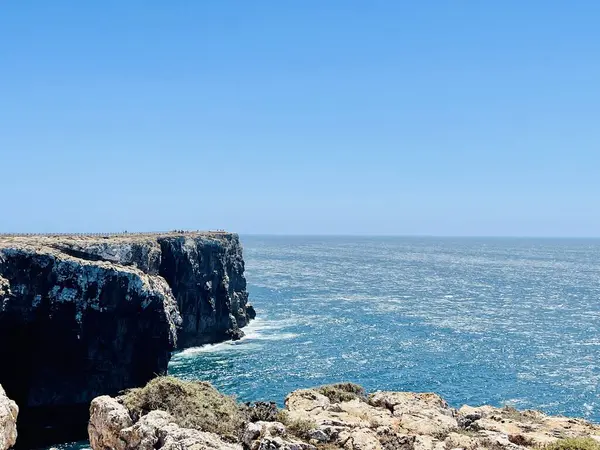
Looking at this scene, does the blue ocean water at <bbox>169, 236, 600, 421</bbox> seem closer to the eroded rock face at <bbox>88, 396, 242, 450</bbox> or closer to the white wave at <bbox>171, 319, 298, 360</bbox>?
the white wave at <bbox>171, 319, 298, 360</bbox>

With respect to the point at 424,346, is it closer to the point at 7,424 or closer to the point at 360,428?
the point at 360,428

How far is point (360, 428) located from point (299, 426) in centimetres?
204

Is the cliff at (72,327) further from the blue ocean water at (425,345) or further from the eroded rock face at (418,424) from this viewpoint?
the eroded rock face at (418,424)

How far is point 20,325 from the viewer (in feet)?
162

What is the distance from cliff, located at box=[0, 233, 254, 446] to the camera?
49.0 meters

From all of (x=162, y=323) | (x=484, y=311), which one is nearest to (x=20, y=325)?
(x=162, y=323)

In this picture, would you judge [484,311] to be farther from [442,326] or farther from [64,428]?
[64,428]

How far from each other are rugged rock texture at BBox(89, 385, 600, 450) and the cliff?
32565mm

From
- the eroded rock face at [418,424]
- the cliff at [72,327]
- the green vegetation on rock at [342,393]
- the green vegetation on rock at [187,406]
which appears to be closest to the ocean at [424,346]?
the cliff at [72,327]

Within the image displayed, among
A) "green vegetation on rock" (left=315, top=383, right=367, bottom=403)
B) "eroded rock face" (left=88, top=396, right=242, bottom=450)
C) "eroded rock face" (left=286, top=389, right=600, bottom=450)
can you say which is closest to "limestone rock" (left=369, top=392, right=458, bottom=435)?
"eroded rock face" (left=286, top=389, right=600, bottom=450)

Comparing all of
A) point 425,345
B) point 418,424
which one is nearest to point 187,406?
point 418,424

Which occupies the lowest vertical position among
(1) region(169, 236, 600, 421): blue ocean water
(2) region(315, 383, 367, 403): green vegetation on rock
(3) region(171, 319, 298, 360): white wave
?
(3) region(171, 319, 298, 360): white wave

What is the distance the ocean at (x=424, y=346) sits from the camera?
5466 centimetres

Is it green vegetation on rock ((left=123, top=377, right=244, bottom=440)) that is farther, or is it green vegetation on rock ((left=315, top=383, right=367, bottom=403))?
green vegetation on rock ((left=315, top=383, right=367, bottom=403))
